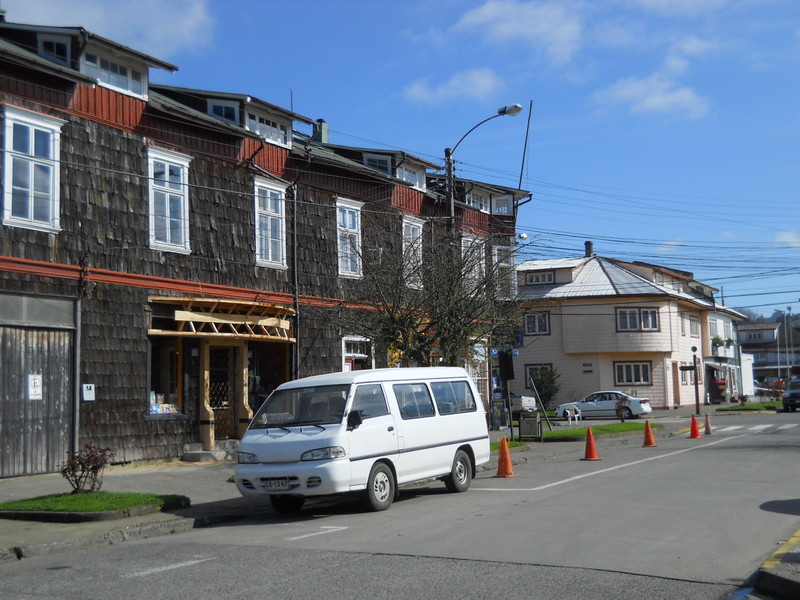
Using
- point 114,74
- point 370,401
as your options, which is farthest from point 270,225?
point 370,401

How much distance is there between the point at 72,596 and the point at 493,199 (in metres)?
28.6

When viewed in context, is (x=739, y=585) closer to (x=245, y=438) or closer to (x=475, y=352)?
(x=245, y=438)

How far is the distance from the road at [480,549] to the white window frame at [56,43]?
10388 mm

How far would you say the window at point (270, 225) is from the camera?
2211cm

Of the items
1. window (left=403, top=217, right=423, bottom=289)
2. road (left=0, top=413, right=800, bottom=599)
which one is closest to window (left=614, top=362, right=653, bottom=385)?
window (left=403, top=217, right=423, bottom=289)

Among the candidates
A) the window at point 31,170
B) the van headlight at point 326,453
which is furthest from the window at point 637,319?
the van headlight at point 326,453

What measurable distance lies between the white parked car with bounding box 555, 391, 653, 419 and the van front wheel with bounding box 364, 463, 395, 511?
96.8ft

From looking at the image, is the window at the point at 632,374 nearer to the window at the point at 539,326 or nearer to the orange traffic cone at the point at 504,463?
the window at the point at 539,326

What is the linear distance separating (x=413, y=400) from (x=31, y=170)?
28.8 ft

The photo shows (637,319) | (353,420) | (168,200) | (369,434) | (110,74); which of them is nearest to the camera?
(353,420)

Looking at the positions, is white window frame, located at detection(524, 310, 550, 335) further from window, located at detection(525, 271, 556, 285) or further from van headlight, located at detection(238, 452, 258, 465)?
van headlight, located at detection(238, 452, 258, 465)

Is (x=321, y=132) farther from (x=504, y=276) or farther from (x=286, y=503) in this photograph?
(x=286, y=503)

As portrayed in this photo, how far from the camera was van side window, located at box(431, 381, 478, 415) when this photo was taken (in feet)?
47.2

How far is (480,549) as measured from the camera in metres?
8.96
